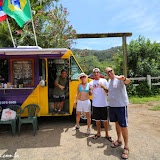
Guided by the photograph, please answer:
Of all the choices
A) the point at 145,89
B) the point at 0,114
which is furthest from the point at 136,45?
the point at 0,114

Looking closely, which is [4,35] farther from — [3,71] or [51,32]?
[3,71]

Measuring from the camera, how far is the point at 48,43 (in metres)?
7.81

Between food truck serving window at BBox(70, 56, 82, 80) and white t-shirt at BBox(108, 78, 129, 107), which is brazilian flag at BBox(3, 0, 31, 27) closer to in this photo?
food truck serving window at BBox(70, 56, 82, 80)

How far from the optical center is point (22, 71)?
464 centimetres

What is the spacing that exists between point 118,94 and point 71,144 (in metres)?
1.65

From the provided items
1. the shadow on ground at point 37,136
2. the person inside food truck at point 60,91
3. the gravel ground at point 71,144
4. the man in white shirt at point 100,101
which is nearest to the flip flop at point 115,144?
the gravel ground at point 71,144

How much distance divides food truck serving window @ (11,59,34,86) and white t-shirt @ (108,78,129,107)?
262 cm

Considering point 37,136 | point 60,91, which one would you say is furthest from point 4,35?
point 37,136

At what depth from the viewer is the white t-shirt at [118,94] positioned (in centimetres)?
311

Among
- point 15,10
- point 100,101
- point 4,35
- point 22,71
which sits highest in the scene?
point 4,35

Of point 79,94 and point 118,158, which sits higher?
point 79,94

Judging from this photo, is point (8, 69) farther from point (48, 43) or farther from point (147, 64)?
point (147, 64)

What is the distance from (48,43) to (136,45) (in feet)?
20.0

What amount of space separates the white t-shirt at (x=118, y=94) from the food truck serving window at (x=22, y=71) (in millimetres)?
2625
